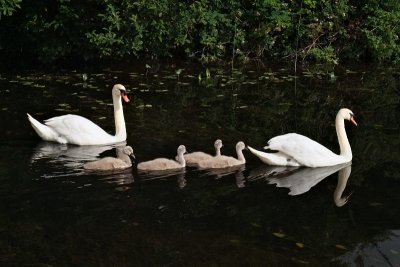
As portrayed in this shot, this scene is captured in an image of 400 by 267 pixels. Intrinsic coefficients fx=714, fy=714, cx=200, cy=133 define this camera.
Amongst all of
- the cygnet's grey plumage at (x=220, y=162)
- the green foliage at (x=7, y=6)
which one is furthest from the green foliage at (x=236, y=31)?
the cygnet's grey plumage at (x=220, y=162)

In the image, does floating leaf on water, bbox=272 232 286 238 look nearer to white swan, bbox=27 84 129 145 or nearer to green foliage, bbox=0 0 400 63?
white swan, bbox=27 84 129 145

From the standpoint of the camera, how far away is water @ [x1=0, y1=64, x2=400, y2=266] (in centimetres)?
805

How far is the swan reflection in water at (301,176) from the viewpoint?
10.1m

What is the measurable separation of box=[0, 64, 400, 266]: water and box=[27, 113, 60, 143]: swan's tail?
0.17 m

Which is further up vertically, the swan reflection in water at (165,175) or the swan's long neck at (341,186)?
the swan reflection in water at (165,175)

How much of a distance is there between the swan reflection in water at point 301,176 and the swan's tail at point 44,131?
3709 millimetres

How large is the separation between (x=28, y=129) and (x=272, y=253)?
6594 mm

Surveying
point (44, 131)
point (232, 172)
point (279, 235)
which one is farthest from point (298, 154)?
point (44, 131)

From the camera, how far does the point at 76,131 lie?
12234mm

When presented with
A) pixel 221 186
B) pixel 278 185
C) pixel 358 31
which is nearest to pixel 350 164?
pixel 278 185

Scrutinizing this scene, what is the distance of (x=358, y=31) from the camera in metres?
22.3

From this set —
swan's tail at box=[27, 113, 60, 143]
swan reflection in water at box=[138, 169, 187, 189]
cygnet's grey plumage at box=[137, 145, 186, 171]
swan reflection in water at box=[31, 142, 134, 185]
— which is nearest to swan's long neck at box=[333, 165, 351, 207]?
swan reflection in water at box=[138, 169, 187, 189]

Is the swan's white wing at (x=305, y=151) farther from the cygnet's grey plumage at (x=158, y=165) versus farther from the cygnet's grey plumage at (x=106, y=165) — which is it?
the cygnet's grey plumage at (x=106, y=165)

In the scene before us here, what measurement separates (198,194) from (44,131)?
3887 millimetres
